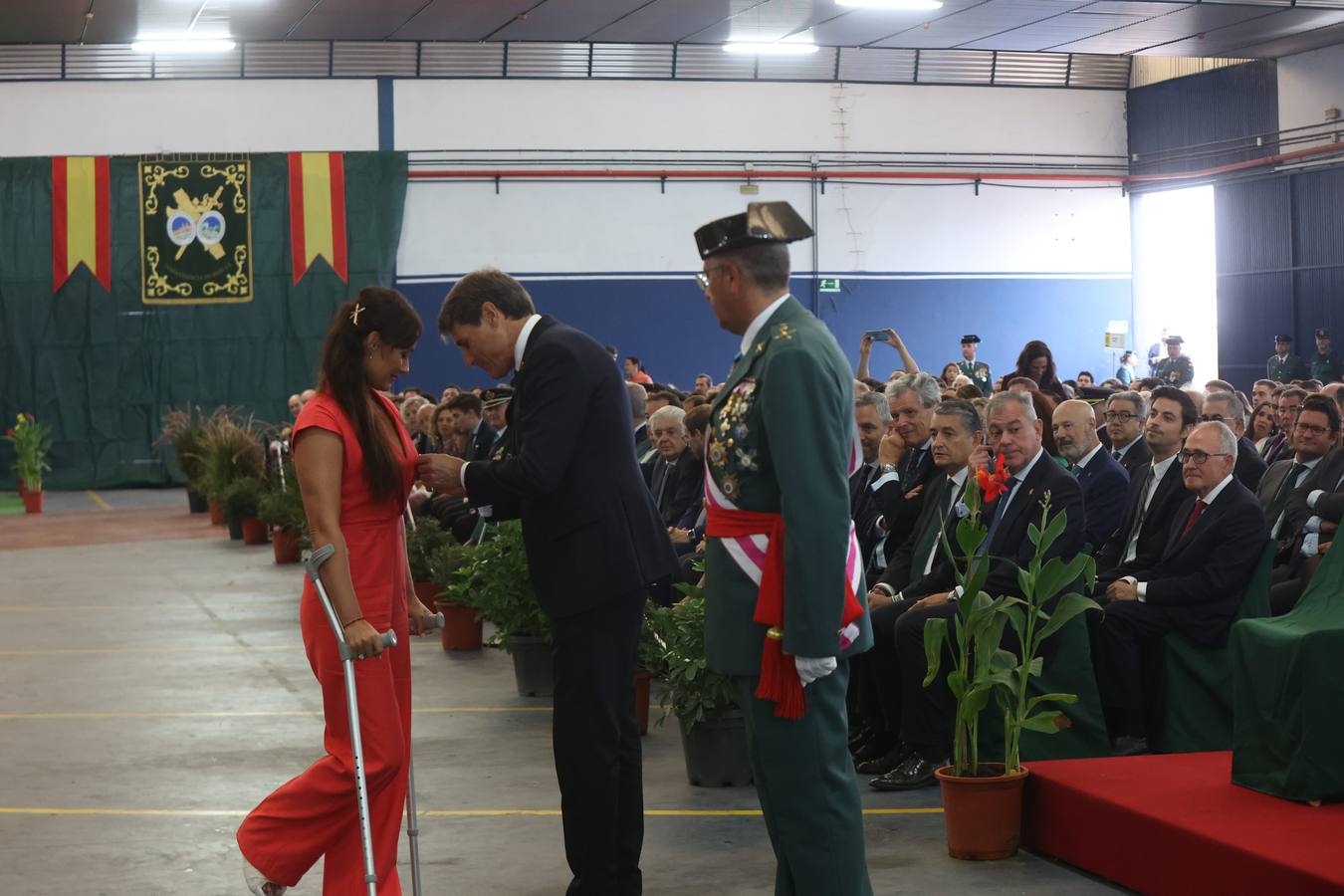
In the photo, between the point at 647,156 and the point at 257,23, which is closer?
the point at 257,23

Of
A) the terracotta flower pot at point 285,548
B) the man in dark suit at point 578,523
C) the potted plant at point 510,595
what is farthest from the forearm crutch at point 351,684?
the terracotta flower pot at point 285,548

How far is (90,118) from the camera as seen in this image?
17.9m

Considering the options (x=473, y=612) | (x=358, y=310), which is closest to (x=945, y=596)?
(x=358, y=310)

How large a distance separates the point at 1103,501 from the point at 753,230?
3.06 metres

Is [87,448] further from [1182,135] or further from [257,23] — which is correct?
[1182,135]

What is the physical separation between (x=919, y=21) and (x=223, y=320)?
346 inches

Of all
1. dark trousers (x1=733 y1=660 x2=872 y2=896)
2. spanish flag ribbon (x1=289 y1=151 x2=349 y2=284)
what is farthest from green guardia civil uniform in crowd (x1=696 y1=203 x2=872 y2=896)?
spanish flag ribbon (x1=289 y1=151 x2=349 y2=284)

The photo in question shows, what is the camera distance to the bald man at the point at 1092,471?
541 cm

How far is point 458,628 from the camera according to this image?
7410mm

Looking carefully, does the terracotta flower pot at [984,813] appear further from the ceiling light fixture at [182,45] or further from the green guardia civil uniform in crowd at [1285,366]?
the ceiling light fixture at [182,45]

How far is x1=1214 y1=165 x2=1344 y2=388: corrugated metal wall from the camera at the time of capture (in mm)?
17641

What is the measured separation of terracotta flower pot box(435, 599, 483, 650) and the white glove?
4.83 metres

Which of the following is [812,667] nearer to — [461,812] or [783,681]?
[783,681]

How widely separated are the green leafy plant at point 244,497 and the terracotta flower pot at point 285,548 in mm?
1390
